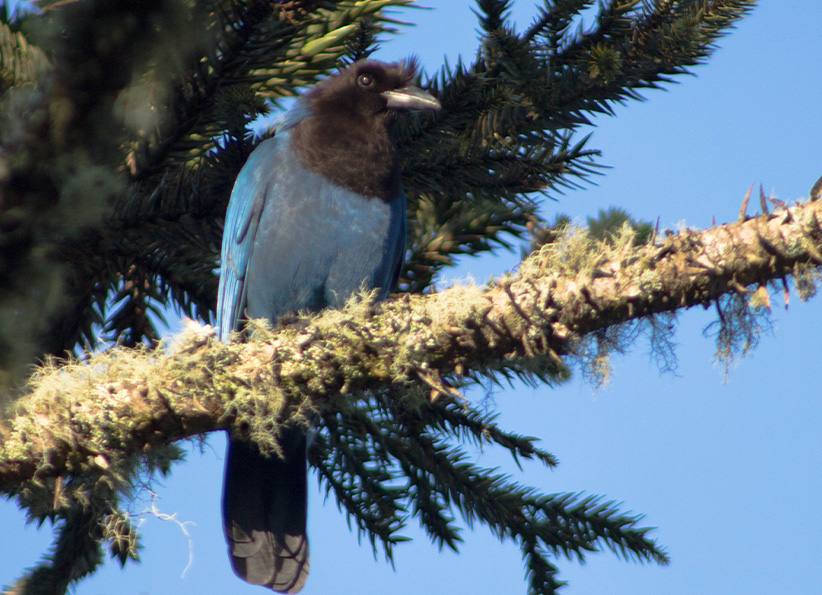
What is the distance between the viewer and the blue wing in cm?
364

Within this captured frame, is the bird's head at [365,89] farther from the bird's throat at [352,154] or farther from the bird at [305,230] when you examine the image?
the bird's throat at [352,154]

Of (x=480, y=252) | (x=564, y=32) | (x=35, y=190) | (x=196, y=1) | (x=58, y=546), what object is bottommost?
(x=58, y=546)

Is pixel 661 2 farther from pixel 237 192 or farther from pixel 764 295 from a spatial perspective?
pixel 237 192

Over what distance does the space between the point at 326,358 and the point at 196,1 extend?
3.29 ft

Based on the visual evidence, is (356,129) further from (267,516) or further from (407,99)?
(267,516)

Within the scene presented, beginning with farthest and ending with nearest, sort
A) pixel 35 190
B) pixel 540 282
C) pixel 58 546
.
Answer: pixel 58 546 → pixel 540 282 → pixel 35 190

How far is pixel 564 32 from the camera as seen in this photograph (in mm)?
2688

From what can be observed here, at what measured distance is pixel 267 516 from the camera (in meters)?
3.25

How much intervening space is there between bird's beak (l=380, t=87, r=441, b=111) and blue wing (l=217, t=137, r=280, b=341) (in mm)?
598

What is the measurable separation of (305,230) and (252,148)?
908 mm

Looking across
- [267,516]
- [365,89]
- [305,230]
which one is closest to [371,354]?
[267,516]

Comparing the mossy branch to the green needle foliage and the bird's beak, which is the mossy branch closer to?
the green needle foliage

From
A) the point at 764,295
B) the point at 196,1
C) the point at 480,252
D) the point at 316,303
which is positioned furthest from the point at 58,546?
the point at 764,295

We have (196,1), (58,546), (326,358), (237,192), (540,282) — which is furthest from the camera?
(237,192)
